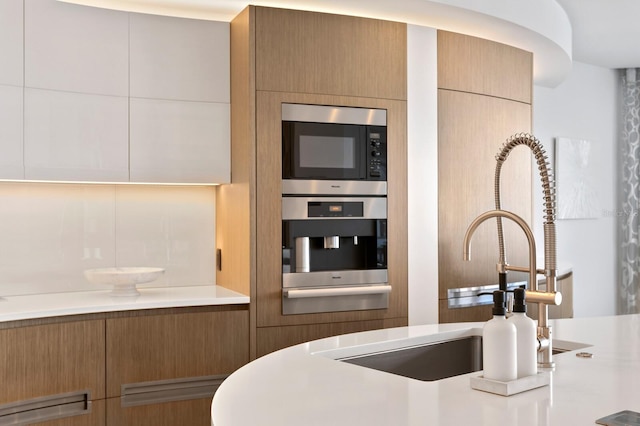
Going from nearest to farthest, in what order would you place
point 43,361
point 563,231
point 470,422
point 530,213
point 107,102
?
point 470,422 < point 43,361 < point 107,102 < point 530,213 < point 563,231

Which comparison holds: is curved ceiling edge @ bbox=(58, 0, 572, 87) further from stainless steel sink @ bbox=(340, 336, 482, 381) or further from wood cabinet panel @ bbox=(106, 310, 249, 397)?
stainless steel sink @ bbox=(340, 336, 482, 381)

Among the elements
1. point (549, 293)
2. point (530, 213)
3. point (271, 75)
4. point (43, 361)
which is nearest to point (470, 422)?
point (549, 293)

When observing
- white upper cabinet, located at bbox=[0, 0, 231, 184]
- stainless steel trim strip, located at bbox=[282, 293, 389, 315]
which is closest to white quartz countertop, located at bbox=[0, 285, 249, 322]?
stainless steel trim strip, located at bbox=[282, 293, 389, 315]

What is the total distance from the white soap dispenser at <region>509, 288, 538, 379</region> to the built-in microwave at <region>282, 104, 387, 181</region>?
6.63 ft

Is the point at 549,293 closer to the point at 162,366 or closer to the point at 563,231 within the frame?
the point at 162,366

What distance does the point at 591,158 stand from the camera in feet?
19.5

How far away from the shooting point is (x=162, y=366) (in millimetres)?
3061

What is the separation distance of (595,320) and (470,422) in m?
1.40

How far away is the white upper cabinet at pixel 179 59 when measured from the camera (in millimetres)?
3395

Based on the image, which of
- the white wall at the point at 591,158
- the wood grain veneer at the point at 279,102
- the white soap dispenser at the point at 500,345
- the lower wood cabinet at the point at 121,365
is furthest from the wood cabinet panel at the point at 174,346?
the white wall at the point at 591,158

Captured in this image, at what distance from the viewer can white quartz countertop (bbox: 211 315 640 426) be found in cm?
125

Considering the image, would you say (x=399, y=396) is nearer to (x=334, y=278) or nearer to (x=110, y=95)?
(x=334, y=278)

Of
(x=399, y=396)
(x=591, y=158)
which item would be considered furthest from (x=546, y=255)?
(x=591, y=158)

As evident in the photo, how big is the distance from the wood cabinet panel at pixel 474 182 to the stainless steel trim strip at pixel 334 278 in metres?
0.43
